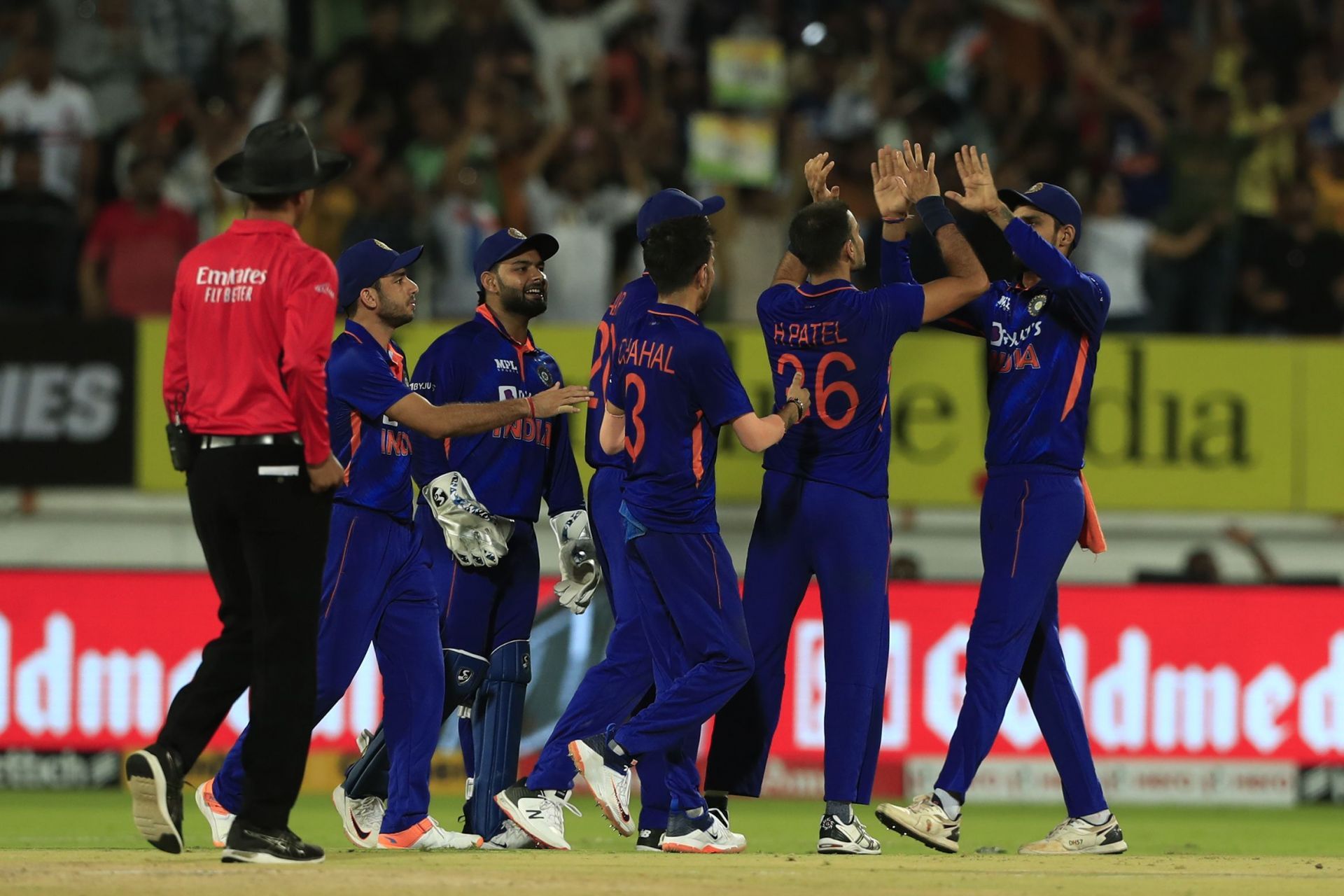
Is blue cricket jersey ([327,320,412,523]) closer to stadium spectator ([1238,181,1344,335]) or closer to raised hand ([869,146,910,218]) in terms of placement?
raised hand ([869,146,910,218])

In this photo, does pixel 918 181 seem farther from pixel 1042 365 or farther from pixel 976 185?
pixel 1042 365

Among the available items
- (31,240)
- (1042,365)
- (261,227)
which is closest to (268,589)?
(261,227)

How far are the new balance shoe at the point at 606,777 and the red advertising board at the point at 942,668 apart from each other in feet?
16.5

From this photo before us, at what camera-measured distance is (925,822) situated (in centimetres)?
808

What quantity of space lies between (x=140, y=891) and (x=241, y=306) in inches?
76.5

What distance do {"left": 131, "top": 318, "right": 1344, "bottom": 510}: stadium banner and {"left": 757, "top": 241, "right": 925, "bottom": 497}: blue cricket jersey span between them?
613cm

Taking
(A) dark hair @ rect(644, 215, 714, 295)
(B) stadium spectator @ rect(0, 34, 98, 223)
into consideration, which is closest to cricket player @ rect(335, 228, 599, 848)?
(A) dark hair @ rect(644, 215, 714, 295)

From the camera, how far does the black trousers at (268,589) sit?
22.7ft

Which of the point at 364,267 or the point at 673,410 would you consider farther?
the point at 364,267

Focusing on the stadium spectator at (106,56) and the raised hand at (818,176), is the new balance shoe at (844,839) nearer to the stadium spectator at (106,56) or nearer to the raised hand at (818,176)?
the raised hand at (818,176)

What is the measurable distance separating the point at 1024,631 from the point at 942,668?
16.8ft

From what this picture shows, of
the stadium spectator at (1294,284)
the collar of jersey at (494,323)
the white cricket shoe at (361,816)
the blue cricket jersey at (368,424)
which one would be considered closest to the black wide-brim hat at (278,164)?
the blue cricket jersey at (368,424)

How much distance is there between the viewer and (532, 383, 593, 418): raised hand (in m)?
8.17

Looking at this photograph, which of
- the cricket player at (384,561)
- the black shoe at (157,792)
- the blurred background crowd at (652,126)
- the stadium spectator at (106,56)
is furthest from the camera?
the stadium spectator at (106,56)
